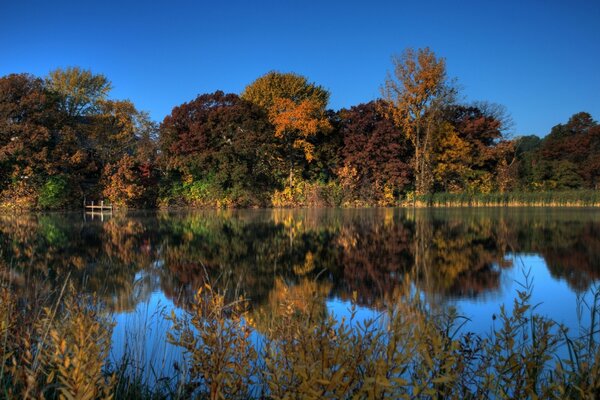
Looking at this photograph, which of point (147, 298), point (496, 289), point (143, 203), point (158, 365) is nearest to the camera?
point (158, 365)

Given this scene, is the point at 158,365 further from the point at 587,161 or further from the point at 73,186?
the point at 587,161

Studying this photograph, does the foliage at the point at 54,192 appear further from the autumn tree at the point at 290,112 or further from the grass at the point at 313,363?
the grass at the point at 313,363

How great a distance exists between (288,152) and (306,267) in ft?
82.7

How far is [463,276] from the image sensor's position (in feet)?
25.5

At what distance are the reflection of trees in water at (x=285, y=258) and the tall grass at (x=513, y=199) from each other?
51.2 feet

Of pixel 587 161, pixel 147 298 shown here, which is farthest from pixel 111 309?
pixel 587 161

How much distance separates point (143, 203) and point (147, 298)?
1070 inches

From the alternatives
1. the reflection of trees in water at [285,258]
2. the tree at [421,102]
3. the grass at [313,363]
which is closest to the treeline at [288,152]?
the tree at [421,102]

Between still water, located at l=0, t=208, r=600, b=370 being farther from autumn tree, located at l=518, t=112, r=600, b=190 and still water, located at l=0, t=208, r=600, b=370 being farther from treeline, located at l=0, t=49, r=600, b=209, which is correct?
autumn tree, located at l=518, t=112, r=600, b=190

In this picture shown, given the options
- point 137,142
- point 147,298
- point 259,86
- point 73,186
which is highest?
point 259,86

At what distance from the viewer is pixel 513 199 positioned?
101ft

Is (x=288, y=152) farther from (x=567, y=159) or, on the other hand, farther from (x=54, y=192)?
(x=567, y=159)

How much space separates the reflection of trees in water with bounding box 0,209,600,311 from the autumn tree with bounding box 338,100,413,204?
16.0 m

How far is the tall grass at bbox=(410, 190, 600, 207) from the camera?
29172mm
